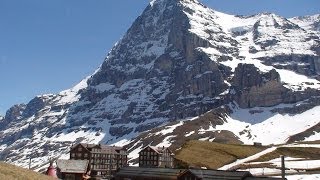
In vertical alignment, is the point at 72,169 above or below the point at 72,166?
below

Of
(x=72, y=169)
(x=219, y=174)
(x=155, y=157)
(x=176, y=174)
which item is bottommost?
(x=155, y=157)

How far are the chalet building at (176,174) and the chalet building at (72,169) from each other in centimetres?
1003

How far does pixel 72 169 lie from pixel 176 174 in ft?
100

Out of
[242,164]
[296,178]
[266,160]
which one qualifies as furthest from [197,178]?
[266,160]

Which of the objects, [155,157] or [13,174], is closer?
[13,174]

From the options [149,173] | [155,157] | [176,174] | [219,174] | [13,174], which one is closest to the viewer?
[13,174]

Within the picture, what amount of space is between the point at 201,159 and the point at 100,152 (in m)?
43.0

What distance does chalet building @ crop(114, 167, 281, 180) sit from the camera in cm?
9544

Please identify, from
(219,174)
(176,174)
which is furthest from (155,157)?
(219,174)

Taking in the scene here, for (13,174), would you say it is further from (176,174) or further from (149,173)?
(149,173)

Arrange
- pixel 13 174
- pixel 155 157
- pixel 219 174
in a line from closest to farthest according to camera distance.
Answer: pixel 13 174 → pixel 219 174 → pixel 155 157

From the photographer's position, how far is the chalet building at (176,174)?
9544 cm

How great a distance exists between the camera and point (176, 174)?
10738 centimetres

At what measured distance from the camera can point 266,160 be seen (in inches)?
7451
